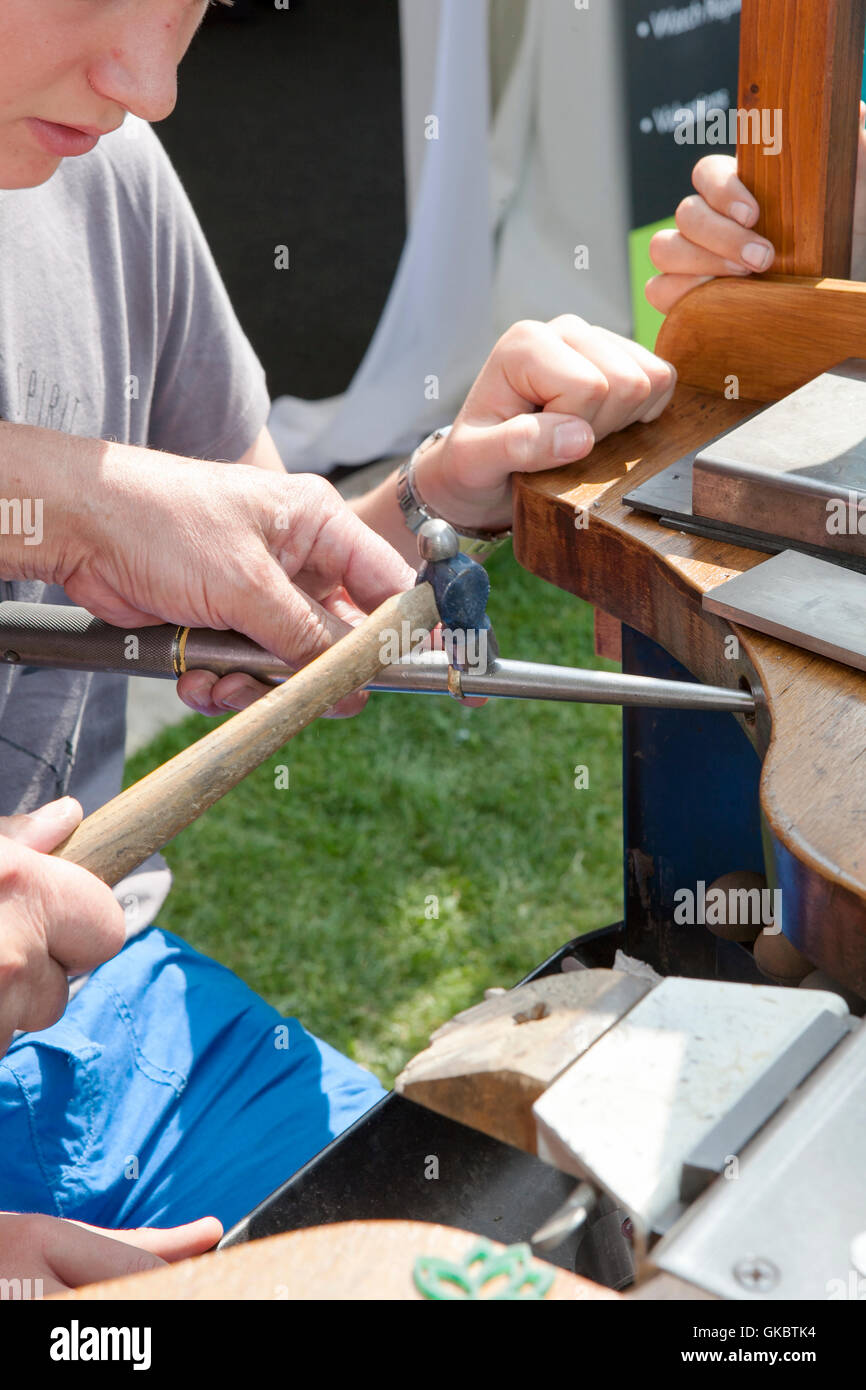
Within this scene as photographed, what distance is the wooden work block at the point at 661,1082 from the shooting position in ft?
1.50

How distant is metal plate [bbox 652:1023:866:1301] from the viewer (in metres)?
0.41

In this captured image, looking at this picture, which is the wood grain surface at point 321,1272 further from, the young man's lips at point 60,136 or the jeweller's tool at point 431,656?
the young man's lips at point 60,136

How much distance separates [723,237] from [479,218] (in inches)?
100

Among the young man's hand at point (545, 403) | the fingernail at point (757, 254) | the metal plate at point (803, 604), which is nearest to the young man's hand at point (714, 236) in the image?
the fingernail at point (757, 254)

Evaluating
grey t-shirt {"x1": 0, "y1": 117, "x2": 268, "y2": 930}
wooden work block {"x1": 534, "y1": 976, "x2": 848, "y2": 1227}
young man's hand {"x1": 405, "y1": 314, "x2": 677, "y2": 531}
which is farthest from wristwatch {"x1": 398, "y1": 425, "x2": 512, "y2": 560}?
wooden work block {"x1": 534, "y1": 976, "x2": 848, "y2": 1227}

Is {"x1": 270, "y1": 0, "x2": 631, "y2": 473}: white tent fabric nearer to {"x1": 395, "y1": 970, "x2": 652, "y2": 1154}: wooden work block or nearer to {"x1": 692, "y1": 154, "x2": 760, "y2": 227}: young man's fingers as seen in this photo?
{"x1": 692, "y1": 154, "x2": 760, "y2": 227}: young man's fingers

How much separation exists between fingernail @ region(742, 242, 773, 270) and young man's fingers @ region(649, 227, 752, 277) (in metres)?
0.02

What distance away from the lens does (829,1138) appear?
0.45 m

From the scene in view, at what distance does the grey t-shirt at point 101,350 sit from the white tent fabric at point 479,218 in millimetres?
2033

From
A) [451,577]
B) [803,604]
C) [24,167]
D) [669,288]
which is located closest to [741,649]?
[803,604]

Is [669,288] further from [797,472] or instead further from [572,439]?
[797,472]
